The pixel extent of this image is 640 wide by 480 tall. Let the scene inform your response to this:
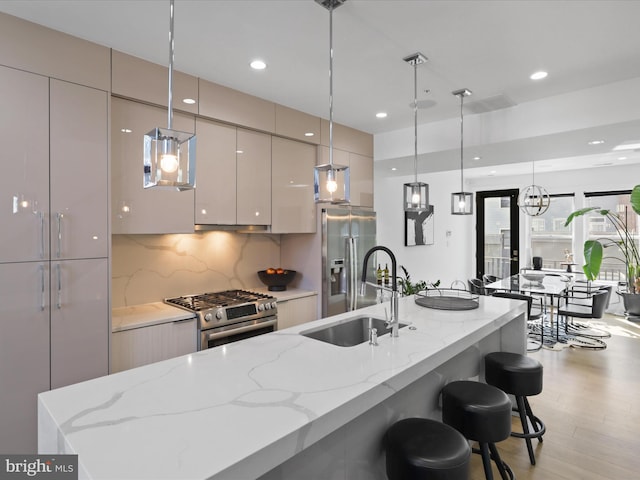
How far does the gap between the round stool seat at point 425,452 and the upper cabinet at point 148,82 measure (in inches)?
104

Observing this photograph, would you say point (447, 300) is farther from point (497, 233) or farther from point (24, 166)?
point (497, 233)

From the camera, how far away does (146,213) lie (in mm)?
2785

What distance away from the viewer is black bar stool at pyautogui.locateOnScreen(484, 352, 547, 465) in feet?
7.58

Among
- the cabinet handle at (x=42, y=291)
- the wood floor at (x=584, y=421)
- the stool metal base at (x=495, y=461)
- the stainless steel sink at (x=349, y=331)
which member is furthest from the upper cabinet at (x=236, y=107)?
the wood floor at (x=584, y=421)

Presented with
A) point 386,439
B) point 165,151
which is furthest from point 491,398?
point 165,151

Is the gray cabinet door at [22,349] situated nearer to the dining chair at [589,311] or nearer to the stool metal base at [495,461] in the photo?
the stool metal base at [495,461]

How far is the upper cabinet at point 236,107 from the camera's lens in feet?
10.1

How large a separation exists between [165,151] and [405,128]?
3.52 metres

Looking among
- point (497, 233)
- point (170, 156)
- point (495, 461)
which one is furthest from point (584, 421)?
point (497, 233)

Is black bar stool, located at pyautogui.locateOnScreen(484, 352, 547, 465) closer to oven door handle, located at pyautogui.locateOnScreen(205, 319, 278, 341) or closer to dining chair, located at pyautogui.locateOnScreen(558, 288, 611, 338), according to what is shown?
oven door handle, located at pyautogui.locateOnScreen(205, 319, 278, 341)

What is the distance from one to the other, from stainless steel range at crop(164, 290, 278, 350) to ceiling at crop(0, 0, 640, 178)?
185cm

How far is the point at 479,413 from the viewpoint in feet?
5.92

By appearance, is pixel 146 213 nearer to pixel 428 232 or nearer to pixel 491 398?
pixel 491 398

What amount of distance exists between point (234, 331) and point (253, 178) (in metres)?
1.39
